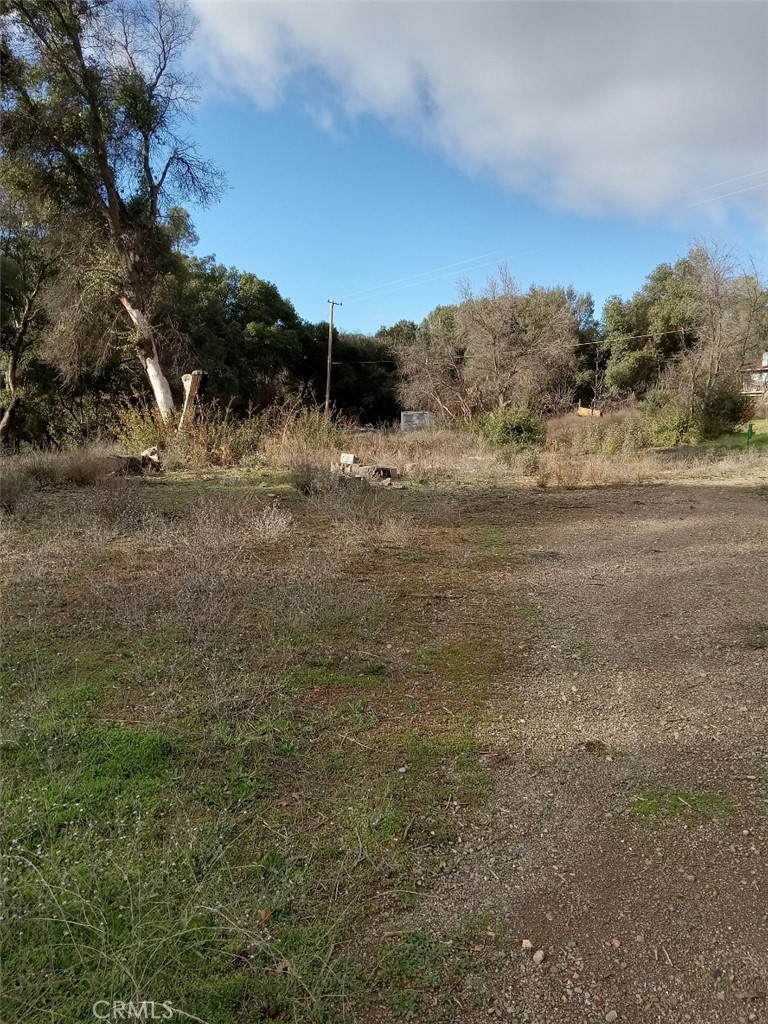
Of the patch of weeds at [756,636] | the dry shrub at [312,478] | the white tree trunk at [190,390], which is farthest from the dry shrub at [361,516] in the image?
the white tree trunk at [190,390]

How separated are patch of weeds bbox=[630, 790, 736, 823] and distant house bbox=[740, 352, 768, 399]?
21.5m

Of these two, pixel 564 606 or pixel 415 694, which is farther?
pixel 564 606

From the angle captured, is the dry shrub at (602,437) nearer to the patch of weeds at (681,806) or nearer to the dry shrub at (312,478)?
the dry shrub at (312,478)

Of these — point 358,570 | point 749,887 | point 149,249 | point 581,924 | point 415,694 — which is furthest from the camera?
point 149,249

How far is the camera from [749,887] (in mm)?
1663

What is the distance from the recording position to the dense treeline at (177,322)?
1242 centimetres

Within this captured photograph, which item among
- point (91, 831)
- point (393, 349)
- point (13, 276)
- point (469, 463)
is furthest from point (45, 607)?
point (393, 349)

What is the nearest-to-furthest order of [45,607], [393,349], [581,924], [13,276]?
[581,924]
[45,607]
[13,276]
[393,349]

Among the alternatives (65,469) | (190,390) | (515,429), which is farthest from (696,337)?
(65,469)

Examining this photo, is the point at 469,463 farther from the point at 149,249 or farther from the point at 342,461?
the point at 149,249

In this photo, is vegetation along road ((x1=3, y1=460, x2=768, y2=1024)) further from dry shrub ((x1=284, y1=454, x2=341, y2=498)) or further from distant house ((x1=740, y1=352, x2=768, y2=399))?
distant house ((x1=740, y1=352, x2=768, y2=399))

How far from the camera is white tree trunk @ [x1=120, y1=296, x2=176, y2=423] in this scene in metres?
13.2

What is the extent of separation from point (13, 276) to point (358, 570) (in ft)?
56.3

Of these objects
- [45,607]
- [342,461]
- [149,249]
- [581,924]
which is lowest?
[581,924]
